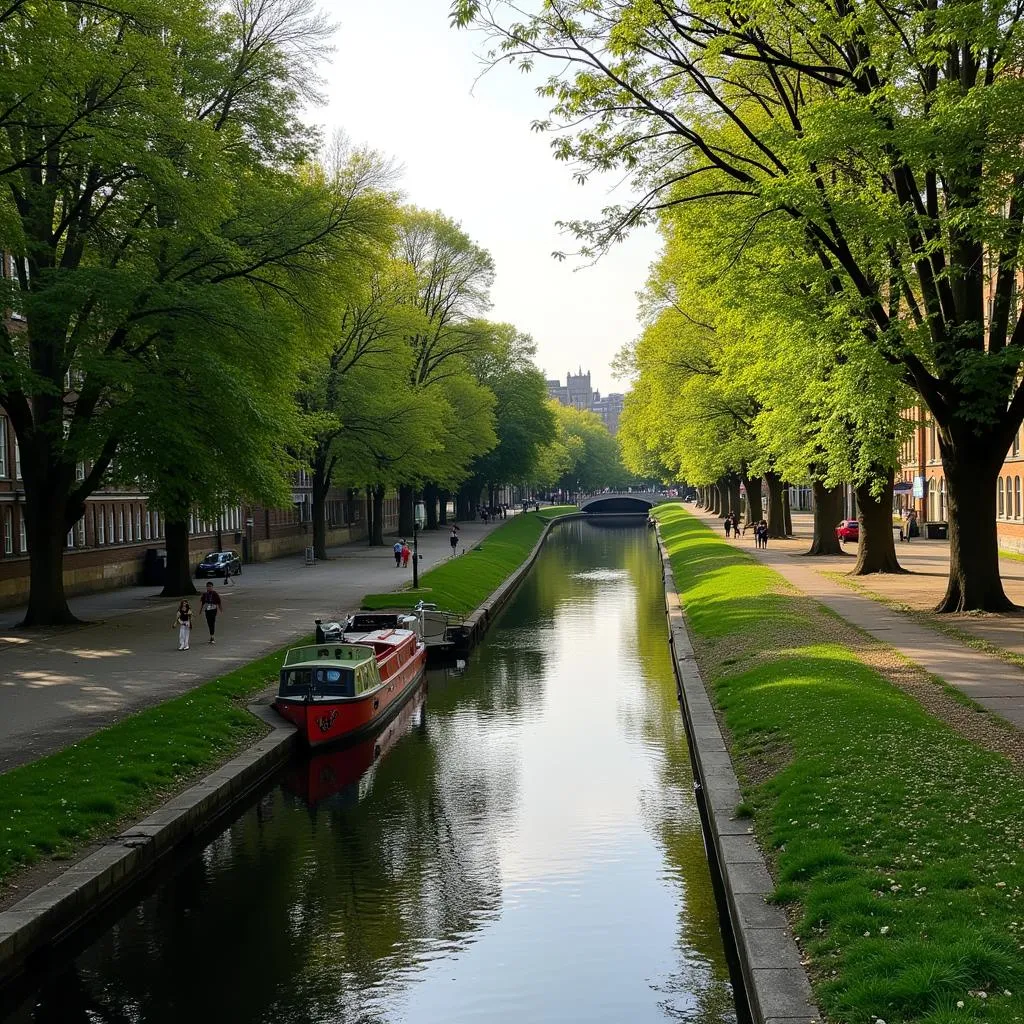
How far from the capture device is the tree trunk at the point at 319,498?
61.0 m

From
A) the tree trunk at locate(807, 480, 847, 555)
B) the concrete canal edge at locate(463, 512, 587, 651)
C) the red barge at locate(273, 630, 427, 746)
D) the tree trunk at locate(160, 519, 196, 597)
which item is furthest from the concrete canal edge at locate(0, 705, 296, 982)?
the tree trunk at locate(807, 480, 847, 555)

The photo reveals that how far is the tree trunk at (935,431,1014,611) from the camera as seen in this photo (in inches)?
1055

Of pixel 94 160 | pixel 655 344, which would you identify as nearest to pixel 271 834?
pixel 94 160

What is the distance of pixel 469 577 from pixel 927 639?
26.1m

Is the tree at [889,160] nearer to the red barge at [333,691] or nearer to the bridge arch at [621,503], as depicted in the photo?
the red barge at [333,691]

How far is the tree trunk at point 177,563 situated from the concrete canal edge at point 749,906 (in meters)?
26.7

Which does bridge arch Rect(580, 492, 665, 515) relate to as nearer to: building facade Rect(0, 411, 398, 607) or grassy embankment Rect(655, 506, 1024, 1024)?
building facade Rect(0, 411, 398, 607)

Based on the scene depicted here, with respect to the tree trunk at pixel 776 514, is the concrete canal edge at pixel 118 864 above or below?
below

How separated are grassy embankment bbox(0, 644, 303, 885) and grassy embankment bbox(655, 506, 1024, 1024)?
307 inches

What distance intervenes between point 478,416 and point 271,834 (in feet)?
205

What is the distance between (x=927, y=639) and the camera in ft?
82.7

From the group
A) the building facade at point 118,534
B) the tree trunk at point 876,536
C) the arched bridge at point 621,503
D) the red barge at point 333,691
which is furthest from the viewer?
the arched bridge at point 621,503

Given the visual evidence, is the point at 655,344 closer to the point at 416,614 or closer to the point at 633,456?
the point at 416,614

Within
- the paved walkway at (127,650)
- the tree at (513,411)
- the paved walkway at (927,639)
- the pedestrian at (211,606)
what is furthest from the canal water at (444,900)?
the tree at (513,411)
